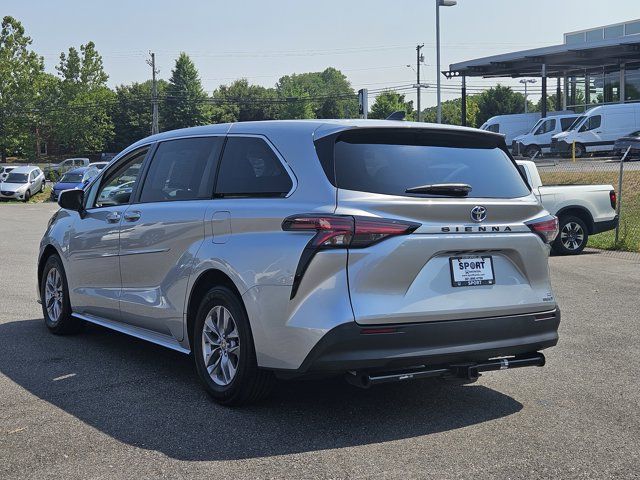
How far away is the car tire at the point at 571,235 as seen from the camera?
15367 mm

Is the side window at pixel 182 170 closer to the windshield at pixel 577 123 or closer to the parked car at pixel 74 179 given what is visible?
the parked car at pixel 74 179

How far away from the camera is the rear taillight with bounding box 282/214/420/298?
4.65 meters

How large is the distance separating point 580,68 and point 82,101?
45.1 meters

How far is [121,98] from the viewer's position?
→ 100188 millimetres

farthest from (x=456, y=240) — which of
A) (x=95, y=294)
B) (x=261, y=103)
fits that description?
(x=261, y=103)

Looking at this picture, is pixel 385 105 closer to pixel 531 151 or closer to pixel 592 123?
pixel 531 151

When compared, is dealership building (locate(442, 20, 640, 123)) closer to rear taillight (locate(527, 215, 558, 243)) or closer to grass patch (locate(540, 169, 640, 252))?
grass patch (locate(540, 169, 640, 252))

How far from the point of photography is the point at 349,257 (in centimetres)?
464

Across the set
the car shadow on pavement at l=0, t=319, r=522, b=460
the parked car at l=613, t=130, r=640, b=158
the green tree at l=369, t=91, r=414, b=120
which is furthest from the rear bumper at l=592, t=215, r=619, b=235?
the green tree at l=369, t=91, r=414, b=120

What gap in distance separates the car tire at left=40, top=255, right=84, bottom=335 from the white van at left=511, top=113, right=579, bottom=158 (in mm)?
37441

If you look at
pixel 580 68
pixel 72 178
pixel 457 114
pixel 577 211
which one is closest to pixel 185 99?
pixel 457 114

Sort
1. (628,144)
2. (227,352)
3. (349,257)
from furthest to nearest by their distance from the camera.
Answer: (628,144)
(227,352)
(349,257)

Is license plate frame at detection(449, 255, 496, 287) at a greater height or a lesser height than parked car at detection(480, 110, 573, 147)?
lesser

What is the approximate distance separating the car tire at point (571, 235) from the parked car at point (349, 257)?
33.6 feet
